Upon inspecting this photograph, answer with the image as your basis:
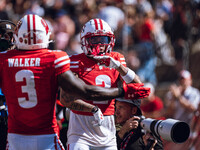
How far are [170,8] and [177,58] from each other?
4.91ft

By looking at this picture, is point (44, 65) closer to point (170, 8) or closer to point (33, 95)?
point (33, 95)

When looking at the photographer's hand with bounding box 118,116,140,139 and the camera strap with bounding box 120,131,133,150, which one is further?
the camera strap with bounding box 120,131,133,150

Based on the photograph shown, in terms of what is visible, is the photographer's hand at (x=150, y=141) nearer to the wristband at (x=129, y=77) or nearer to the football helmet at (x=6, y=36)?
the wristband at (x=129, y=77)

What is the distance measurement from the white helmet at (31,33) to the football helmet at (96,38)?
99 centimetres

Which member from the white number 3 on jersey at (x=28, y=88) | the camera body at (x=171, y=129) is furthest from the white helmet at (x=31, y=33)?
the camera body at (x=171, y=129)

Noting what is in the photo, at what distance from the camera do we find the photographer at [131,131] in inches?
214

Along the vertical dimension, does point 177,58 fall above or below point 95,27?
below

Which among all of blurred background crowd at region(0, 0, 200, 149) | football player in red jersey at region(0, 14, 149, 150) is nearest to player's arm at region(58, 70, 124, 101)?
football player in red jersey at region(0, 14, 149, 150)

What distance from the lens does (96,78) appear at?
17.1ft

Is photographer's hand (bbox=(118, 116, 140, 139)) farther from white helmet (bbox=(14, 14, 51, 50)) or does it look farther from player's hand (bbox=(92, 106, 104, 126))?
white helmet (bbox=(14, 14, 51, 50))

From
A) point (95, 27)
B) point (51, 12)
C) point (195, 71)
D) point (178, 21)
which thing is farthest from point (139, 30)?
point (95, 27)

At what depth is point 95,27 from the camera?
535 centimetres

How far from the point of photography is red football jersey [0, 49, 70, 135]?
419cm

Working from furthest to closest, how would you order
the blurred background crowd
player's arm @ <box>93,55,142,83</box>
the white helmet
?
the blurred background crowd
player's arm @ <box>93,55,142,83</box>
the white helmet
